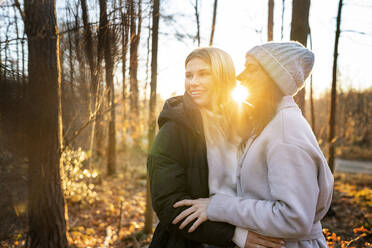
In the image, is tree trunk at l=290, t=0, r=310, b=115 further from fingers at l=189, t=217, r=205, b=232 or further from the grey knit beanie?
fingers at l=189, t=217, r=205, b=232

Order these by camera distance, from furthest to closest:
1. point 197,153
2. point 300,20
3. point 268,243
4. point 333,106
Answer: point 333,106
point 300,20
point 197,153
point 268,243

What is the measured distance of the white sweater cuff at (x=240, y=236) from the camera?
53.1 inches

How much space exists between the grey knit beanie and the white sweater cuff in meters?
0.88

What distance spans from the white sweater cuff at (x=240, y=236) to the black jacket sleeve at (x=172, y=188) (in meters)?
0.02

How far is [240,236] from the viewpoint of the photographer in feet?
4.48

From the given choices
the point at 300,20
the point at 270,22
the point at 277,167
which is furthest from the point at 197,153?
the point at 270,22

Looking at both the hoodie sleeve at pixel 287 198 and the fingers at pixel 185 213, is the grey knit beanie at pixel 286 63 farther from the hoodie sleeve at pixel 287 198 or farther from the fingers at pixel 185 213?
the fingers at pixel 185 213

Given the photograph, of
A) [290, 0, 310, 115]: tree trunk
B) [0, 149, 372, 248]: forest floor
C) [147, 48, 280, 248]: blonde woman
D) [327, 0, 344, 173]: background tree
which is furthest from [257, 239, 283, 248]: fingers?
[327, 0, 344, 173]: background tree

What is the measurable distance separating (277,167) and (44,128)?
3.15 meters

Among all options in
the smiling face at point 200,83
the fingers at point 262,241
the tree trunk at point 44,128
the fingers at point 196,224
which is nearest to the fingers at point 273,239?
the fingers at point 262,241

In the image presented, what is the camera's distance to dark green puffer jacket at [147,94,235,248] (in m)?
1.44

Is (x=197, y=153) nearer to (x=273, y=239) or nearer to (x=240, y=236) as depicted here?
(x=240, y=236)

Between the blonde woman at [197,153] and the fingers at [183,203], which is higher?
the blonde woman at [197,153]

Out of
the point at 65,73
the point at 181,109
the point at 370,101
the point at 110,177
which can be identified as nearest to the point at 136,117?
the point at 110,177
